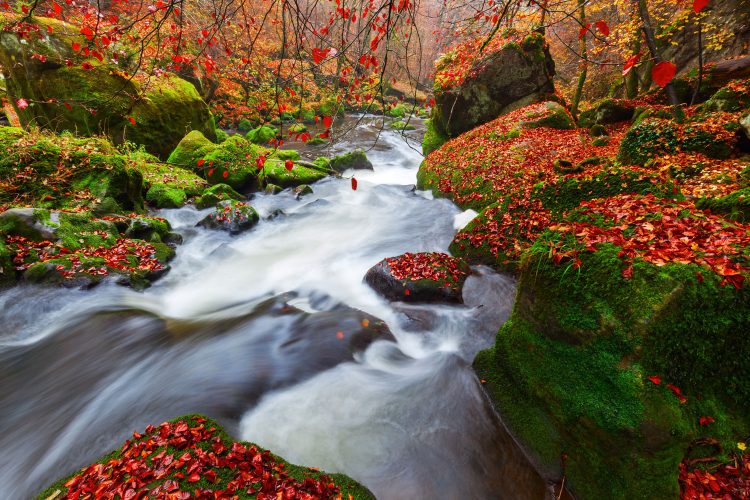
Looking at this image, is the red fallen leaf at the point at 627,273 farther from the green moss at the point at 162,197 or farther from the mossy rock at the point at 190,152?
the mossy rock at the point at 190,152

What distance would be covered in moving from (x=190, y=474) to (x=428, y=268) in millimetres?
4408

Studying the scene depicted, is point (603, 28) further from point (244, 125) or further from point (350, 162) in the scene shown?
point (244, 125)

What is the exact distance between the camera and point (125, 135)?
10695mm

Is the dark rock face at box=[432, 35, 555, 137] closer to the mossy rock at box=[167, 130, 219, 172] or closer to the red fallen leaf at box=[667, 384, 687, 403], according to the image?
the mossy rock at box=[167, 130, 219, 172]

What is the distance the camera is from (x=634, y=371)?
8.35 feet

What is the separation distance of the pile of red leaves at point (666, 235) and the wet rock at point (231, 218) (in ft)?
27.2

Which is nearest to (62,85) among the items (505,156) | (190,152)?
(190,152)

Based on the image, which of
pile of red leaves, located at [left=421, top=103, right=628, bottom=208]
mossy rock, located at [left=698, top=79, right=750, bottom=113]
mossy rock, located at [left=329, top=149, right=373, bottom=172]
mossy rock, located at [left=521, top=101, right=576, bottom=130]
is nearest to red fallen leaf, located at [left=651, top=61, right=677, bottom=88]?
pile of red leaves, located at [left=421, top=103, right=628, bottom=208]

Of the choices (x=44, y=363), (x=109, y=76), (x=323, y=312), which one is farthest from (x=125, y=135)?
(x=323, y=312)

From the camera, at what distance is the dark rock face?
12953 mm

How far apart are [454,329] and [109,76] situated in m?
12.7

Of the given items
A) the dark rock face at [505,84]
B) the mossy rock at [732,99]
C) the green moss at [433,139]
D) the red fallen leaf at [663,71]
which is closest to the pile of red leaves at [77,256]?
the red fallen leaf at [663,71]

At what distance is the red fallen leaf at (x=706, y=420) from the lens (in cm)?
249

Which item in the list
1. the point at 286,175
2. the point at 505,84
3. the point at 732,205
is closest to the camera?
the point at 732,205
